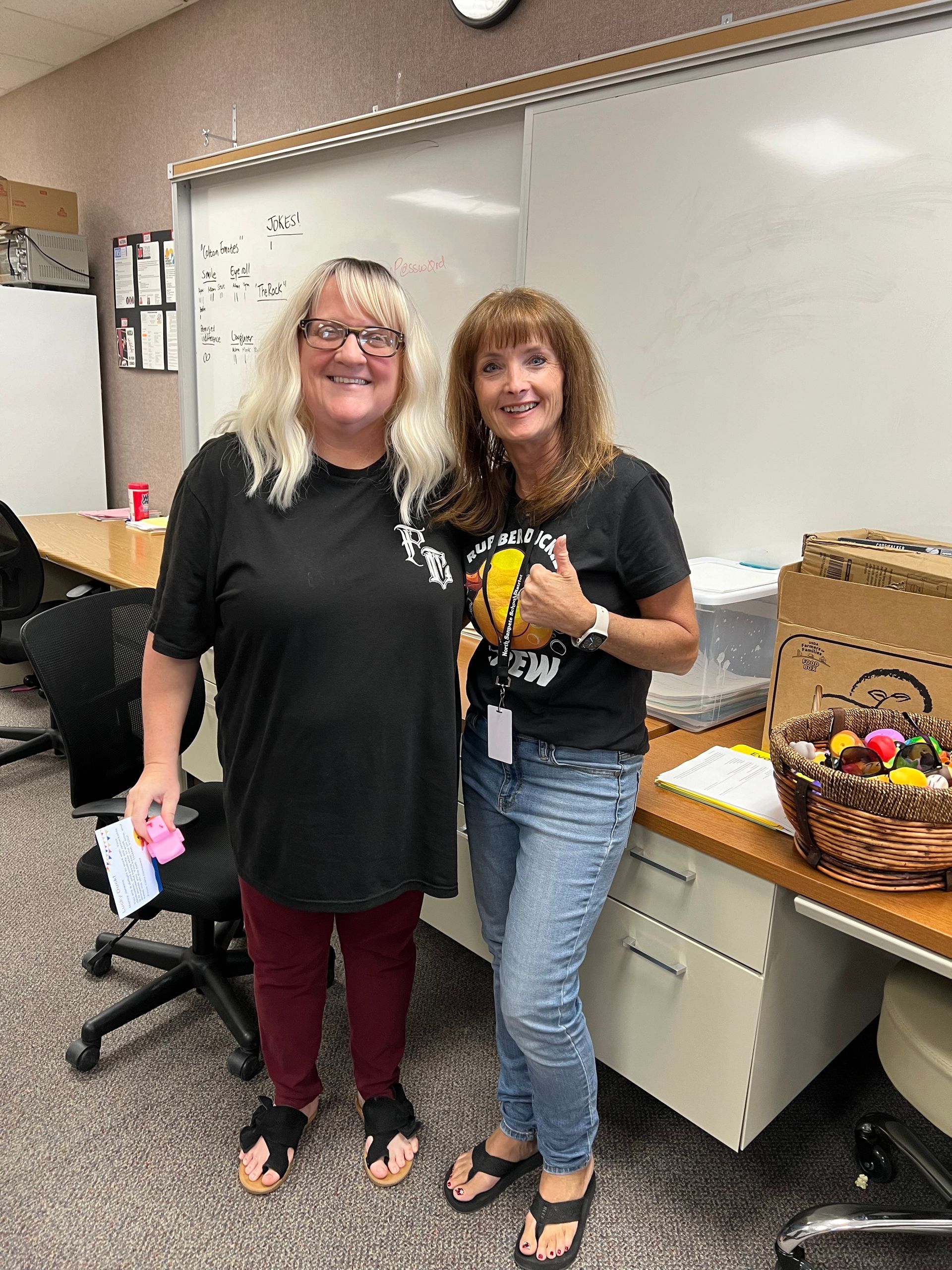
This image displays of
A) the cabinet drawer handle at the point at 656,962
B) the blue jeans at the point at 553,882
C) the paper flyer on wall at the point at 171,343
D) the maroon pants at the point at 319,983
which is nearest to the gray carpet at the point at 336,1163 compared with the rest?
the maroon pants at the point at 319,983

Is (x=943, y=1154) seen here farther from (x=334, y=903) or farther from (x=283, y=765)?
(x=283, y=765)

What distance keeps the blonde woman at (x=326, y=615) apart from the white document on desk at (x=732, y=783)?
0.40 meters

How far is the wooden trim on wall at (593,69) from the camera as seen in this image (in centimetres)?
157

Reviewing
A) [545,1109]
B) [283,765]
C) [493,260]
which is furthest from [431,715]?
[493,260]

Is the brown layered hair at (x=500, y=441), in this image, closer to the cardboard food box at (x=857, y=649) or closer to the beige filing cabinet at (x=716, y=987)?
the cardboard food box at (x=857, y=649)

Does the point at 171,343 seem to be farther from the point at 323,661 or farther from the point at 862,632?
the point at 862,632

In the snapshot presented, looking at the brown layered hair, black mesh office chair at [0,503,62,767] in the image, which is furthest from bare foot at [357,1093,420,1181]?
black mesh office chair at [0,503,62,767]

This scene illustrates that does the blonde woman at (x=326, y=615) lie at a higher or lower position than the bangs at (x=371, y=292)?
lower

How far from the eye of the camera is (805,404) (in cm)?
174

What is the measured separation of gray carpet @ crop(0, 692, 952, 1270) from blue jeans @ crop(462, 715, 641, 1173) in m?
0.29

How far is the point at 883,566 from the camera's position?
139 centimetres

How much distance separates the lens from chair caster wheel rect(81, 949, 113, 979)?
203cm

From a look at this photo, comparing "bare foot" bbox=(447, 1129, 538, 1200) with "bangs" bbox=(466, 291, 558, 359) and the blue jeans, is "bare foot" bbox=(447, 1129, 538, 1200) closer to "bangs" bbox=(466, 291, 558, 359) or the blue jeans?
the blue jeans

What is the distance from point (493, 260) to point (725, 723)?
1.44m
